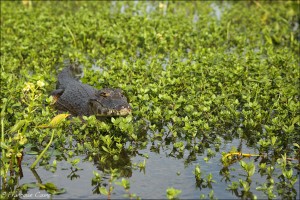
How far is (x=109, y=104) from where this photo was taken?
6.85 metres

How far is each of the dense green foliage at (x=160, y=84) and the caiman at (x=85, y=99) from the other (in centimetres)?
21

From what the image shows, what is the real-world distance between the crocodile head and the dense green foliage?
0.63ft

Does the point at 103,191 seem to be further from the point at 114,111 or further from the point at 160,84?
the point at 160,84

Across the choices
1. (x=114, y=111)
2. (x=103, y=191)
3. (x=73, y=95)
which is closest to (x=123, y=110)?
(x=114, y=111)

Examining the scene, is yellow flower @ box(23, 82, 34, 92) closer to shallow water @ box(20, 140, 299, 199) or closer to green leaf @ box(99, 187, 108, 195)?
shallow water @ box(20, 140, 299, 199)

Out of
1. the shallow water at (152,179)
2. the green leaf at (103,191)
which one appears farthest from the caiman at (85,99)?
the green leaf at (103,191)

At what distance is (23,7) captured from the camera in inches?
524

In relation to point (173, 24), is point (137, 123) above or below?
below

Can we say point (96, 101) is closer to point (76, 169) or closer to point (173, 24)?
point (76, 169)

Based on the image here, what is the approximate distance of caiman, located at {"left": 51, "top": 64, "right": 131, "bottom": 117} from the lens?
6.81 meters

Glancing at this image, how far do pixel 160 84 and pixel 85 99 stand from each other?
4.01 ft

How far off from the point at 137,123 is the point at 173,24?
5.92 meters

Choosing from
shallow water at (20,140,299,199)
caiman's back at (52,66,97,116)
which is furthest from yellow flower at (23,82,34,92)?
caiman's back at (52,66,97,116)

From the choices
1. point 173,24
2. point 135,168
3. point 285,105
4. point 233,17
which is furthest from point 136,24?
point 135,168
